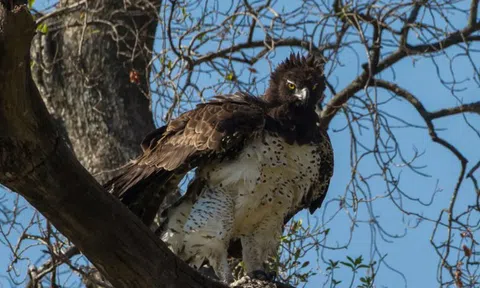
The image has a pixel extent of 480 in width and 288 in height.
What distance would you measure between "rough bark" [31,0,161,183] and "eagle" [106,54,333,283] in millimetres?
1187

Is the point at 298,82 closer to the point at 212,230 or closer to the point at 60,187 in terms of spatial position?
the point at 212,230

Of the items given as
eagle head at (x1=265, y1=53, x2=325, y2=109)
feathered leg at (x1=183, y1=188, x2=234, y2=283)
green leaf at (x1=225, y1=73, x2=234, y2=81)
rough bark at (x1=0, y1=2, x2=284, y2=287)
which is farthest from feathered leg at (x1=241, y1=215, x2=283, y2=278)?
rough bark at (x1=0, y1=2, x2=284, y2=287)

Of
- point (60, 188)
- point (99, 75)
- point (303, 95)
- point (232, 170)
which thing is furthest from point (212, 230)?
point (99, 75)

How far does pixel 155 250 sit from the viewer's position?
4.71 m

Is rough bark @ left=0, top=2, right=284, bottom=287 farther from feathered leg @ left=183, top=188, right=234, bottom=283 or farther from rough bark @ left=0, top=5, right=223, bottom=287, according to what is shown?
feathered leg @ left=183, top=188, right=234, bottom=283

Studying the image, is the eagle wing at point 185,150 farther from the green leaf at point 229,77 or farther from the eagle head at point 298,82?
the green leaf at point 229,77

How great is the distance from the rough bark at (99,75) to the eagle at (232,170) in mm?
1187

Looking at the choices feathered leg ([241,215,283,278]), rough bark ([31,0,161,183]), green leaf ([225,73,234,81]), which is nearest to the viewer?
feathered leg ([241,215,283,278])

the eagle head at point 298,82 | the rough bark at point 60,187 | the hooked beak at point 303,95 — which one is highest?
the eagle head at point 298,82

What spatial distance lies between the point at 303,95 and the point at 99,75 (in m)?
2.22

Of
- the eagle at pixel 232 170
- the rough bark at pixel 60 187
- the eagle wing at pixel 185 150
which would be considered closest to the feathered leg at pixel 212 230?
the eagle at pixel 232 170

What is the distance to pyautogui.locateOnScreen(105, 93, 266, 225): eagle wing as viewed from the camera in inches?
243

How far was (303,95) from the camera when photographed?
6547 millimetres

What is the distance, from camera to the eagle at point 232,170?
621cm
